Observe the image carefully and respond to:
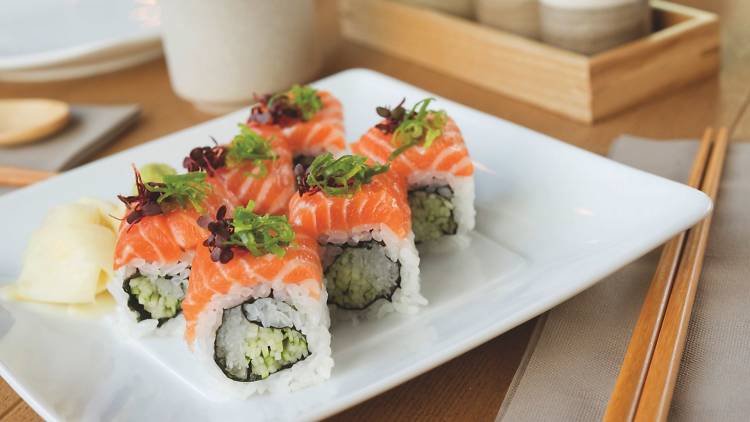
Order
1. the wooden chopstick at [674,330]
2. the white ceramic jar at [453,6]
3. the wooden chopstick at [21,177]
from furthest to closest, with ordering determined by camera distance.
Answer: the white ceramic jar at [453,6]
the wooden chopstick at [21,177]
the wooden chopstick at [674,330]

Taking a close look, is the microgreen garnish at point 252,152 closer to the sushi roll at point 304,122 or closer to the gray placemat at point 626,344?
the sushi roll at point 304,122

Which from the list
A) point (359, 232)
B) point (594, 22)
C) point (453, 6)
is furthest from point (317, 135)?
point (453, 6)

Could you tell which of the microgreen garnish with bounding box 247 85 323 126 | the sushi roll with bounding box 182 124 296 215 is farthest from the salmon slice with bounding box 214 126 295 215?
the microgreen garnish with bounding box 247 85 323 126

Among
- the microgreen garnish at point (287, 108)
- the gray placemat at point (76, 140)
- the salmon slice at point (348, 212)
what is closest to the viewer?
the salmon slice at point (348, 212)

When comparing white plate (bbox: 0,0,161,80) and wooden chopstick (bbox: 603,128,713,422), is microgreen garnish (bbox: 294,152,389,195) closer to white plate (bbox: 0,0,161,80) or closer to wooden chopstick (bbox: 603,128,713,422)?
wooden chopstick (bbox: 603,128,713,422)

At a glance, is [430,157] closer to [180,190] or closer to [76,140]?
[180,190]

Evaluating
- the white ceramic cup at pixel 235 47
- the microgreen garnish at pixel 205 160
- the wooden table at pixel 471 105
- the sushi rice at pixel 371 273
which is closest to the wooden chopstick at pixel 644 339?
the wooden table at pixel 471 105
